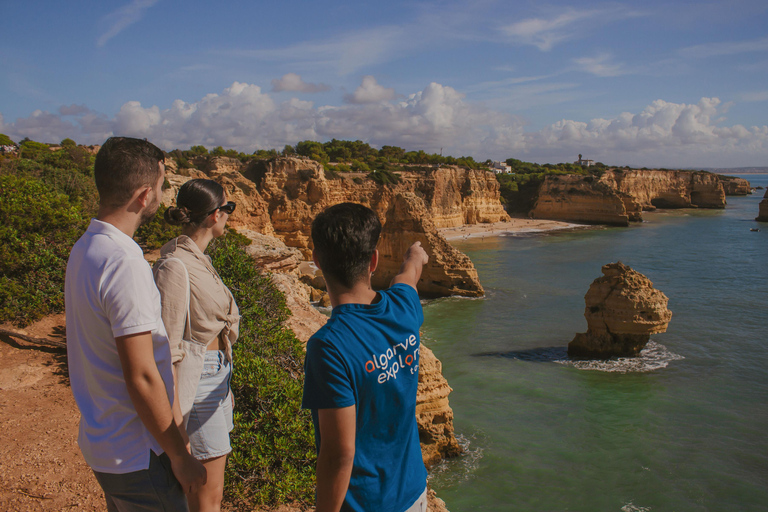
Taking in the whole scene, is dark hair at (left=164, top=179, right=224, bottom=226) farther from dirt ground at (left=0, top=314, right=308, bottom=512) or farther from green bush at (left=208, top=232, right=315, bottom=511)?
dirt ground at (left=0, top=314, right=308, bottom=512)

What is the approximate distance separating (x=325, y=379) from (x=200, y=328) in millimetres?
1275

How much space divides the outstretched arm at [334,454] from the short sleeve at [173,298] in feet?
3.76

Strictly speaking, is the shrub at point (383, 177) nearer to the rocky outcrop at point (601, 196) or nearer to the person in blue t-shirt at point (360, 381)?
the rocky outcrop at point (601, 196)

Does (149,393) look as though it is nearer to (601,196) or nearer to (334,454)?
(334,454)

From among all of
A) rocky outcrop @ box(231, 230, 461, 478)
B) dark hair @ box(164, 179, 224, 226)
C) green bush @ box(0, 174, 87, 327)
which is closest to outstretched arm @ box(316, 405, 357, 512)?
dark hair @ box(164, 179, 224, 226)

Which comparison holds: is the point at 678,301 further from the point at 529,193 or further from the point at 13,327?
the point at 529,193

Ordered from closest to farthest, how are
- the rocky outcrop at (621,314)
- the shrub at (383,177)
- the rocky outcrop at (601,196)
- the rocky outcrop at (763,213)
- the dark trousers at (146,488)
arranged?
the dark trousers at (146,488) → the rocky outcrop at (621,314) → the shrub at (383,177) → the rocky outcrop at (601,196) → the rocky outcrop at (763,213)

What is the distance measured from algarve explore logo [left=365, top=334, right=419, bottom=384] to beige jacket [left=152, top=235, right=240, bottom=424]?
4.10ft

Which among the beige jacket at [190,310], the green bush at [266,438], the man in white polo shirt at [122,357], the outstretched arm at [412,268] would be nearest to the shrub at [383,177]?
the green bush at [266,438]

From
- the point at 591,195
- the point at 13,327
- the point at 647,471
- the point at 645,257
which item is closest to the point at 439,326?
the point at 647,471

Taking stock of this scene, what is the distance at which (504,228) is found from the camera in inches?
2339

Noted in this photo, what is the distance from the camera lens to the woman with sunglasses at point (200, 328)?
2.54m

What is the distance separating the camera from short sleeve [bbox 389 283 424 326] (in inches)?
83.3

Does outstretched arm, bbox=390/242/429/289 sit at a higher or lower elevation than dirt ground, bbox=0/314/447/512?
higher
